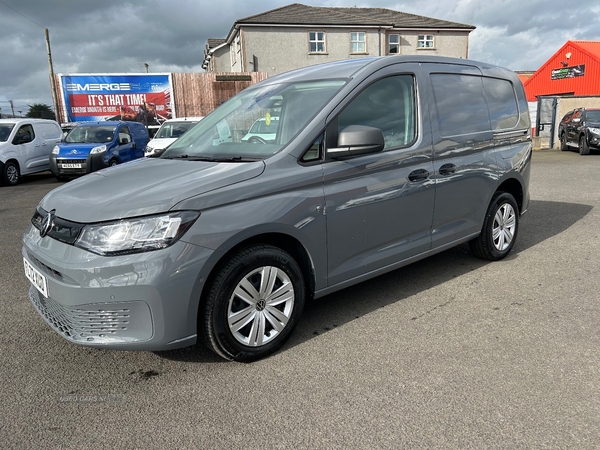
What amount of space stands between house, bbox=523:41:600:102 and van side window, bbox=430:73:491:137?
30.1m

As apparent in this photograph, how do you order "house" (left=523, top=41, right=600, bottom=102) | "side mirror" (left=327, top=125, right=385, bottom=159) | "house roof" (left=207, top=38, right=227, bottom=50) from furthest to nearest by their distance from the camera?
1. "house roof" (left=207, top=38, right=227, bottom=50)
2. "house" (left=523, top=41, right=600, bottom=102)
3. "side mirror" (left=327, top=125, right=385, bottom=159)

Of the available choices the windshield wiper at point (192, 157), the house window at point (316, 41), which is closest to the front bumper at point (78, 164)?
the windshield wiper at point (192, 157)

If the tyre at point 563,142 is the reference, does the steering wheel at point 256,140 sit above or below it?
above

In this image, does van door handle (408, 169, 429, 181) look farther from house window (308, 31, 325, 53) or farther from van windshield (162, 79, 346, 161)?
house window (308, 31, 325, 53)

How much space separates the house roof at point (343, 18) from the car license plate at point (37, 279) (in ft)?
107

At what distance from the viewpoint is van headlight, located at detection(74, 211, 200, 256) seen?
259cm

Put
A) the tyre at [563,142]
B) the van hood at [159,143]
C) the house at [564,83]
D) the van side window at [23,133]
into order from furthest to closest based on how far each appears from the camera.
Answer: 1. the house at [564,83]
2. the tyre at [563,142]
3. the van side window at [23,133]
4. the van hood at [159,143]

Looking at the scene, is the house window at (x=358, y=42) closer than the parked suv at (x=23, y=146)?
No

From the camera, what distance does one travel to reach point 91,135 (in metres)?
13.2

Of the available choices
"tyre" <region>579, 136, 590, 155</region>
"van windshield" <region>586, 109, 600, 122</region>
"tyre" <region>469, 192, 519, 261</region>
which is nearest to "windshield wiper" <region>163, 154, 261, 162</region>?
"tyre" <region>469, 192, 519, 261</region>

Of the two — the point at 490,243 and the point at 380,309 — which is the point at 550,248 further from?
the point at 380,309

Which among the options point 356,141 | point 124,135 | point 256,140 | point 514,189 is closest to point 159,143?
point 124,135

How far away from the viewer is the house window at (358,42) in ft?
114

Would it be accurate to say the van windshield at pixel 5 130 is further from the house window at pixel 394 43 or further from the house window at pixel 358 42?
the house window at pixel 394 43
